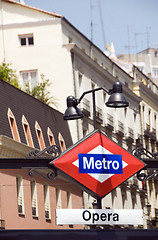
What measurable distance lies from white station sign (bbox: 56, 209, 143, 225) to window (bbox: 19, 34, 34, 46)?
34310 mm

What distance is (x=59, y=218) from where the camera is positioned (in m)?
16.3

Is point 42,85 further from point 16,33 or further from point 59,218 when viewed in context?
point 59,218

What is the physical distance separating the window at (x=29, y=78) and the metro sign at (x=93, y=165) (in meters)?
31.1

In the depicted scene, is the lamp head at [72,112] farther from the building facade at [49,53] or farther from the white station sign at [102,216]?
the building facade at [49,53]

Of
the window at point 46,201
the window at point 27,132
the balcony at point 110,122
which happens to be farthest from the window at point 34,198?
the balcony at point 110,122

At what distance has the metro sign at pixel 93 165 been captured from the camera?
17453 mm

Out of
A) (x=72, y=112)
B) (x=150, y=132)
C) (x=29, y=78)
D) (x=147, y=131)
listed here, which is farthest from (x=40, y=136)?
(x=150, y=132)

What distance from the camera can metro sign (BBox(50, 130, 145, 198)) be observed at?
→ 17453mm

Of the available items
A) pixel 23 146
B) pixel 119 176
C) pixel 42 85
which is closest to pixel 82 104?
pixel 42 85

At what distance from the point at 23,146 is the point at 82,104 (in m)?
13.5

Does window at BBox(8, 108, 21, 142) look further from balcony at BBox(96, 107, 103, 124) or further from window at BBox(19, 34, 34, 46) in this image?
balcony at BBox(96, 107, 103, 124)

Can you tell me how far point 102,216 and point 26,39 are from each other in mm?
34573

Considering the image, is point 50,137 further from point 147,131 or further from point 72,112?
point 147,131

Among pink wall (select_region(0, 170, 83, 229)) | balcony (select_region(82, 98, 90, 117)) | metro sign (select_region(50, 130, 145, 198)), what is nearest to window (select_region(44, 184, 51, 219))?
pink wall (select_region(0, 170, 83, 229))
